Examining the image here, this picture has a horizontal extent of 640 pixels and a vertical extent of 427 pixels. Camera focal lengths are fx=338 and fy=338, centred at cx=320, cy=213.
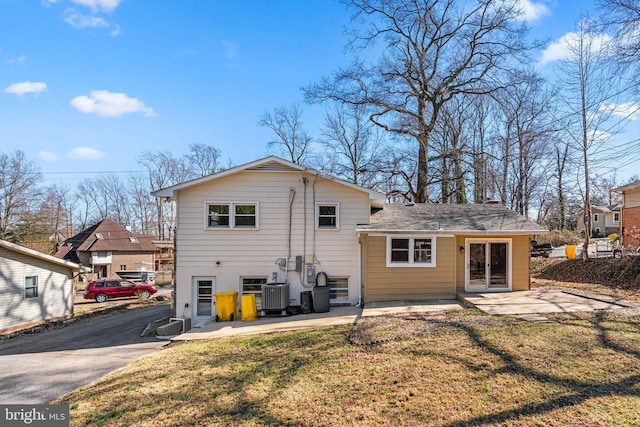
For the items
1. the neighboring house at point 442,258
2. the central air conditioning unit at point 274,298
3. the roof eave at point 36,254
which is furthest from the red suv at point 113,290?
the neighboring house at point 442,258

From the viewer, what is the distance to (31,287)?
1631 cm

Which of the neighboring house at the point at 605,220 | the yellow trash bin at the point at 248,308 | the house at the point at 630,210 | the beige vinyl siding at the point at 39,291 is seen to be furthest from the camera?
the neighboring house at the point at 605,220

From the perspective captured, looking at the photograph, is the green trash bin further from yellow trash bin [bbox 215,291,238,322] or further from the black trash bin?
yellow trash bin [bbox 215,291,238,322]

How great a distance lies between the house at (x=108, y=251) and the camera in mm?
35719

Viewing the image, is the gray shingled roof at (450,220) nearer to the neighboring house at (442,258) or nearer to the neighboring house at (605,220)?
the neighboring house at (442,258)

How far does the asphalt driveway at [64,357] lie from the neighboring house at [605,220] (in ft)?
147

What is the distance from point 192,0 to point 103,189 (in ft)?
147

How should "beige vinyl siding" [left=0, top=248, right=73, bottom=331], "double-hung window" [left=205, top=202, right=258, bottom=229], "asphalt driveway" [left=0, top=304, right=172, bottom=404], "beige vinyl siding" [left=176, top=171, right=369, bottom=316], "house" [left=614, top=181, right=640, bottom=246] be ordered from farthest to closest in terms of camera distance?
"house" [left=614, top=181, right=640, bottom=246] < "beige vinyl siding" [left=0, top=248, right=73, bottom=331] < "double-hung window" [left=205, top=202, right=258, bottom=229] < "beige vinyl siding" [left=176, top=171, right=369, bottom=316] < "asphalt driveway" [left=0, top=304, right=172, bottom=404]

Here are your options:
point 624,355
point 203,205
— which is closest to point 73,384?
point 203,205

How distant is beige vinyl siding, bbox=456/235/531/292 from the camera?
462 inches

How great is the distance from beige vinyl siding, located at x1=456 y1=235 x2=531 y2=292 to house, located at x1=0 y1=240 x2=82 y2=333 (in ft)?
62.0

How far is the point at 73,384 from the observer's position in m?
6.71

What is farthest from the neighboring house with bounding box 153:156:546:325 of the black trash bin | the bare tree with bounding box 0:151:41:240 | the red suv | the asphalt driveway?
the bare tree with bounding box 0:151:41:240

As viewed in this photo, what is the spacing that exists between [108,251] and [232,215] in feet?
103
